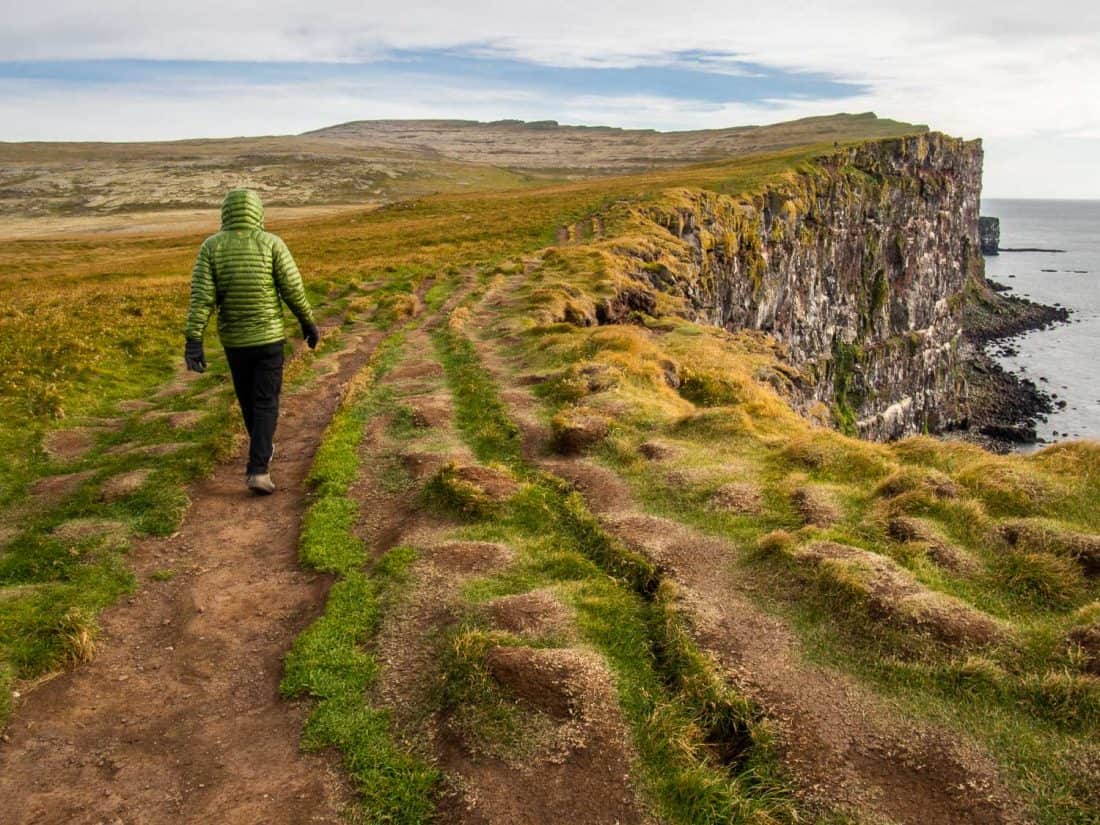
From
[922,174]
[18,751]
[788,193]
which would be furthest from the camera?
[922,174]

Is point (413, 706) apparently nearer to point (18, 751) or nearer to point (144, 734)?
point (144, 734)

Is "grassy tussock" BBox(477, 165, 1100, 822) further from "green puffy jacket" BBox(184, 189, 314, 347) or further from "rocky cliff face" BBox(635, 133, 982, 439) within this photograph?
"rocky cliff face" BBox(635, 133, 982, 439)

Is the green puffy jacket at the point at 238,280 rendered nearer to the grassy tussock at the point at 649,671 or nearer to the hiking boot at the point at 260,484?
the hiking boot at the point at 260,484

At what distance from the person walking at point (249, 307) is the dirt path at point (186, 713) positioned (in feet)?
8.10

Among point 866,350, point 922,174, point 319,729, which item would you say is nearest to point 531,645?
point 319,729

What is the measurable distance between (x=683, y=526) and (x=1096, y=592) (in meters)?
5.56

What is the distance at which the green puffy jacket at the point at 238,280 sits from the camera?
43.6ft

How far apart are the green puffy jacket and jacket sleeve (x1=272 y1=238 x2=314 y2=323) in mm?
141

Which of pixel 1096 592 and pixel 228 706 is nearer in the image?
pixel 228 706

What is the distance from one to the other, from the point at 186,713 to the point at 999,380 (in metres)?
137

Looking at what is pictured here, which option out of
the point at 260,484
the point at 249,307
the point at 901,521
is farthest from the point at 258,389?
the point at 901,521

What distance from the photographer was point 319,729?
301 inches

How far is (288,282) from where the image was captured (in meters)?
13.9

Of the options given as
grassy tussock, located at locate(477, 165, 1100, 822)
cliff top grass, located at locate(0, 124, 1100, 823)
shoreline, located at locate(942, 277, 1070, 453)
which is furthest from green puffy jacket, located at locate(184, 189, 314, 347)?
shoreline, located at locate(942, 277, 1070, 453)
